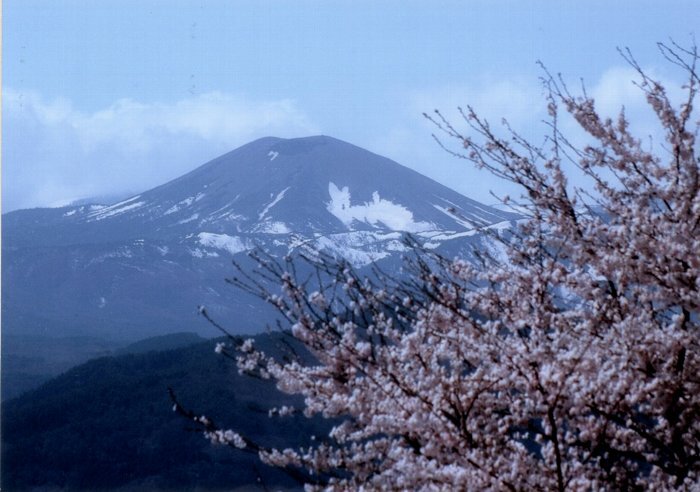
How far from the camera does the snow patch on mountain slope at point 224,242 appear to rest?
106m

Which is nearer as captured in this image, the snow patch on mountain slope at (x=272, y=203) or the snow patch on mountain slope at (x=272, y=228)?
the snow patch on mountain slope at (x=272, y=228)

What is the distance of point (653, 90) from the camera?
15.5 ft

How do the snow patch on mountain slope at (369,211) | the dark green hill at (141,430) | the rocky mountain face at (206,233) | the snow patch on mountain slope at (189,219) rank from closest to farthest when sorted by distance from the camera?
the dark green hill at (141,430) < the rocky mountain face at (206,233) < the snow patch on mountain slope at (189,219) < the snow patch on mountain slope at (369,211)

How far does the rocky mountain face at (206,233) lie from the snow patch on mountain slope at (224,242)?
0.14m

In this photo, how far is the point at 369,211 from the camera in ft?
429

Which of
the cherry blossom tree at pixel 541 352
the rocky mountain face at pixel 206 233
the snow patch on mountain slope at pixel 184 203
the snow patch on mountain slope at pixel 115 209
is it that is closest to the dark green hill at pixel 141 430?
the cherry blossom tree at pixel 541 352

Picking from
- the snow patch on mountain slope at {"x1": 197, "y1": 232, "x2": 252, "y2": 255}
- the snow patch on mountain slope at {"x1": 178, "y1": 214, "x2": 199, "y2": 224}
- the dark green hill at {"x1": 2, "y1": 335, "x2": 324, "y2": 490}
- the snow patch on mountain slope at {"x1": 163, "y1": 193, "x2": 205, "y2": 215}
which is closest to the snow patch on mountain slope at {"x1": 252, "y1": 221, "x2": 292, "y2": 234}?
the snow patch on mountain slope at {"x1": 197, "y1": 232, "x2": 252, "y2": 255}

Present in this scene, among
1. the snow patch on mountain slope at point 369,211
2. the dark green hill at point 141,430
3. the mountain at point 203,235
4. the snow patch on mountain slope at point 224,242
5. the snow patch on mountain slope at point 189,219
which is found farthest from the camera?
the snow patch on mountain slope at point 369,211

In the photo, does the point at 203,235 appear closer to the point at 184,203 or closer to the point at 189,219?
the point at 189,219

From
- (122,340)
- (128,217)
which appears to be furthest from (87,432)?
(128,217)

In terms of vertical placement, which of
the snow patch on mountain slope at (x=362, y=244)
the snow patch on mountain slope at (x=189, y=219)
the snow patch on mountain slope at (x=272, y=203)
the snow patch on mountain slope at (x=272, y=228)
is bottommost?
the snow patch on mountain slope at (x=362, y=244)

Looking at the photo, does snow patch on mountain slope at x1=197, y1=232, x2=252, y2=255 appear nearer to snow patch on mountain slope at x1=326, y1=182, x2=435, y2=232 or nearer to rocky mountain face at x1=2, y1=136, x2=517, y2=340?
rocky mountain face at x1=2, y1=136, x2=517, y2=340

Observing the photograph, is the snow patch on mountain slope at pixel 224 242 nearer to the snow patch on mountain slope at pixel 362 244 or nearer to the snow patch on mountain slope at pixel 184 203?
the snow patch on mountain slope at pixel 362 244

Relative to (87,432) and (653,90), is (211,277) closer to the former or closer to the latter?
(87,432)
